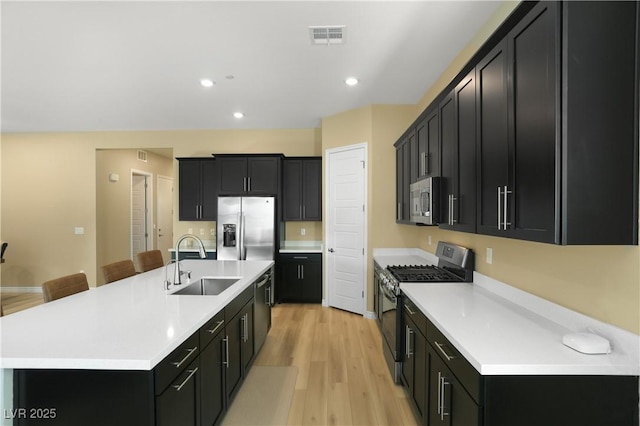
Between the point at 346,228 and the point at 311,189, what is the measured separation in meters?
1.07

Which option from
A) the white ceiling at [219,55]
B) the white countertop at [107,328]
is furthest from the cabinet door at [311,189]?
the white countertop at [107,328]

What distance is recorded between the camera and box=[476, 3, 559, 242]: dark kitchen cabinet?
4.02 ft

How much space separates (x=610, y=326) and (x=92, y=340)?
2.32m

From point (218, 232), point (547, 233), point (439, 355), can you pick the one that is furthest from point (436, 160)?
point (218, 232)

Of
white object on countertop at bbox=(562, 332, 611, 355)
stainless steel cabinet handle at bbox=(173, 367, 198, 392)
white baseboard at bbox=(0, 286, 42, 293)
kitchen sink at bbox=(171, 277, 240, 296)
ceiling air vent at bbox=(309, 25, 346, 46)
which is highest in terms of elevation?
ceiling air vent at bbox=(309, 25, 346, 46)

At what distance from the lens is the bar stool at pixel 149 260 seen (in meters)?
3.34

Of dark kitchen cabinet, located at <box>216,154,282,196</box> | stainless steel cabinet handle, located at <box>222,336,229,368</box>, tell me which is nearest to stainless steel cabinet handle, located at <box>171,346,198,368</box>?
stainless steel cabinet handle, located at <box>222,336,229,368</box>

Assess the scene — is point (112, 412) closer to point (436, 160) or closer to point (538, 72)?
point (538, 72)

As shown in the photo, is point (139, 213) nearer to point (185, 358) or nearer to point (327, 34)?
point (327, 34)

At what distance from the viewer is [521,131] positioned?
1.40 metres

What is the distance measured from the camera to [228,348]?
2.08 metres

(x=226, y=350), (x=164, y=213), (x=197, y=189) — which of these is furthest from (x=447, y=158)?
(x=164, y=213)

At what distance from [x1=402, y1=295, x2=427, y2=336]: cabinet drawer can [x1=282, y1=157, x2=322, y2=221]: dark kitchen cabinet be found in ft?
9.42

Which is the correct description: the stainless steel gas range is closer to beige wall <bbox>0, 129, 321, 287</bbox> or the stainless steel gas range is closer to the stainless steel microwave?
the stainless steel microwave
